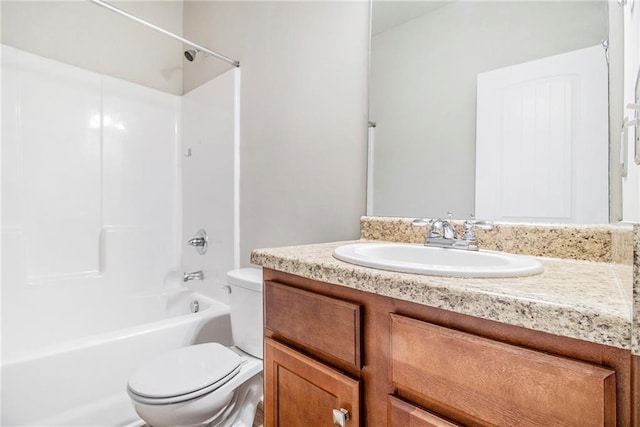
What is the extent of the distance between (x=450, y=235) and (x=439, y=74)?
0.59m

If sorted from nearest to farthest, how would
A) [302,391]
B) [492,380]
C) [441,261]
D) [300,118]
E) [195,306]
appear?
[492,380], [302,391], [441,261], [300,118], [195,306]

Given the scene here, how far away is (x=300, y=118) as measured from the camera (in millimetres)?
1541

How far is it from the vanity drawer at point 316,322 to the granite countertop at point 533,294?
6 cm

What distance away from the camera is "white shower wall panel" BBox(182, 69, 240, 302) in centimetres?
192

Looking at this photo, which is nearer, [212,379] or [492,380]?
[492,380]

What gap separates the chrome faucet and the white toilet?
0.76 m

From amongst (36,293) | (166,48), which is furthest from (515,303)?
(166,48)

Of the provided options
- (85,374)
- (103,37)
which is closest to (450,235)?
(85,374)

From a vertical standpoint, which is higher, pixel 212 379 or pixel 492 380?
pixel 492 380

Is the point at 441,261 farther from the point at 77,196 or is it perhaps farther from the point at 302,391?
the point at 77,196

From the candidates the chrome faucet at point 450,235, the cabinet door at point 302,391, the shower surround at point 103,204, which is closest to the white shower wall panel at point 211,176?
the shower surround at point 103,204

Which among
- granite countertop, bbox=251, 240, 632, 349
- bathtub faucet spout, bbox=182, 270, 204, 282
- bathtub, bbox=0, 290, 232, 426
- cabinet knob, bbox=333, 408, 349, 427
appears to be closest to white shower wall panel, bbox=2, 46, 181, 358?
bathtub faucet spout, bbox=182, 270, 204, 282

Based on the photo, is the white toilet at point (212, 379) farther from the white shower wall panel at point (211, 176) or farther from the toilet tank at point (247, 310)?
the white shower wall panel at point (211, 176)

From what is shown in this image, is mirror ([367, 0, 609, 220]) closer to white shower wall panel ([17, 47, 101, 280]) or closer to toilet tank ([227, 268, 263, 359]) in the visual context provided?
toilet tank ([227, 268, 263, 359])
